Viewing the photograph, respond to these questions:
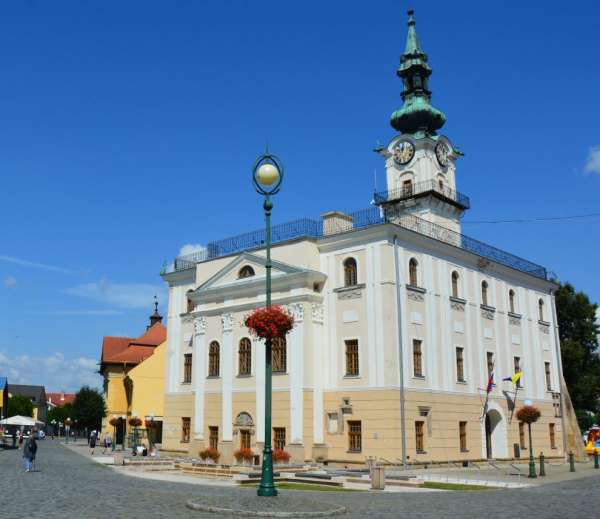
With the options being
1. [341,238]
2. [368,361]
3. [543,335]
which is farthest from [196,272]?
[543,335]

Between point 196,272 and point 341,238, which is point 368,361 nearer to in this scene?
point 341,238

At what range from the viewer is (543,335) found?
39.3 metres

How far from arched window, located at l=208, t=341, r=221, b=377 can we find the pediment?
2.50 m

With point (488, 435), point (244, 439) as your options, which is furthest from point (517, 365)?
point (244, 439)

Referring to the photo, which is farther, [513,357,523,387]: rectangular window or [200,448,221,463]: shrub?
[513,357,523,387]: rectangular window

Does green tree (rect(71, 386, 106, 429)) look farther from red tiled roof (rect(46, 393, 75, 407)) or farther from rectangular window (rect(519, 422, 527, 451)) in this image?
red tiled roof (rect(46, 393, 75, 407))

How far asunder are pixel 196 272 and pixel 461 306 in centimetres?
1454

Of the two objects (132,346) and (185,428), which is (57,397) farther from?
(185,428)

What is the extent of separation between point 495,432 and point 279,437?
11719 millimetres

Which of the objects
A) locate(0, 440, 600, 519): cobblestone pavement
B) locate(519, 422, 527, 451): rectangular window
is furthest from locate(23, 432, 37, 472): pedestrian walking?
locate(519, 422, 527, 451): rectangular window

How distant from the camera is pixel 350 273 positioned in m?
30.5

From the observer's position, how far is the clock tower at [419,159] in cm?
4050

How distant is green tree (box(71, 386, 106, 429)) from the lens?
61.0 m

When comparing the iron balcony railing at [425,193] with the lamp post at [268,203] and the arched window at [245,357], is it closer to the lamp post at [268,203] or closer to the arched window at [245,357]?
the arched window at [245,357]
